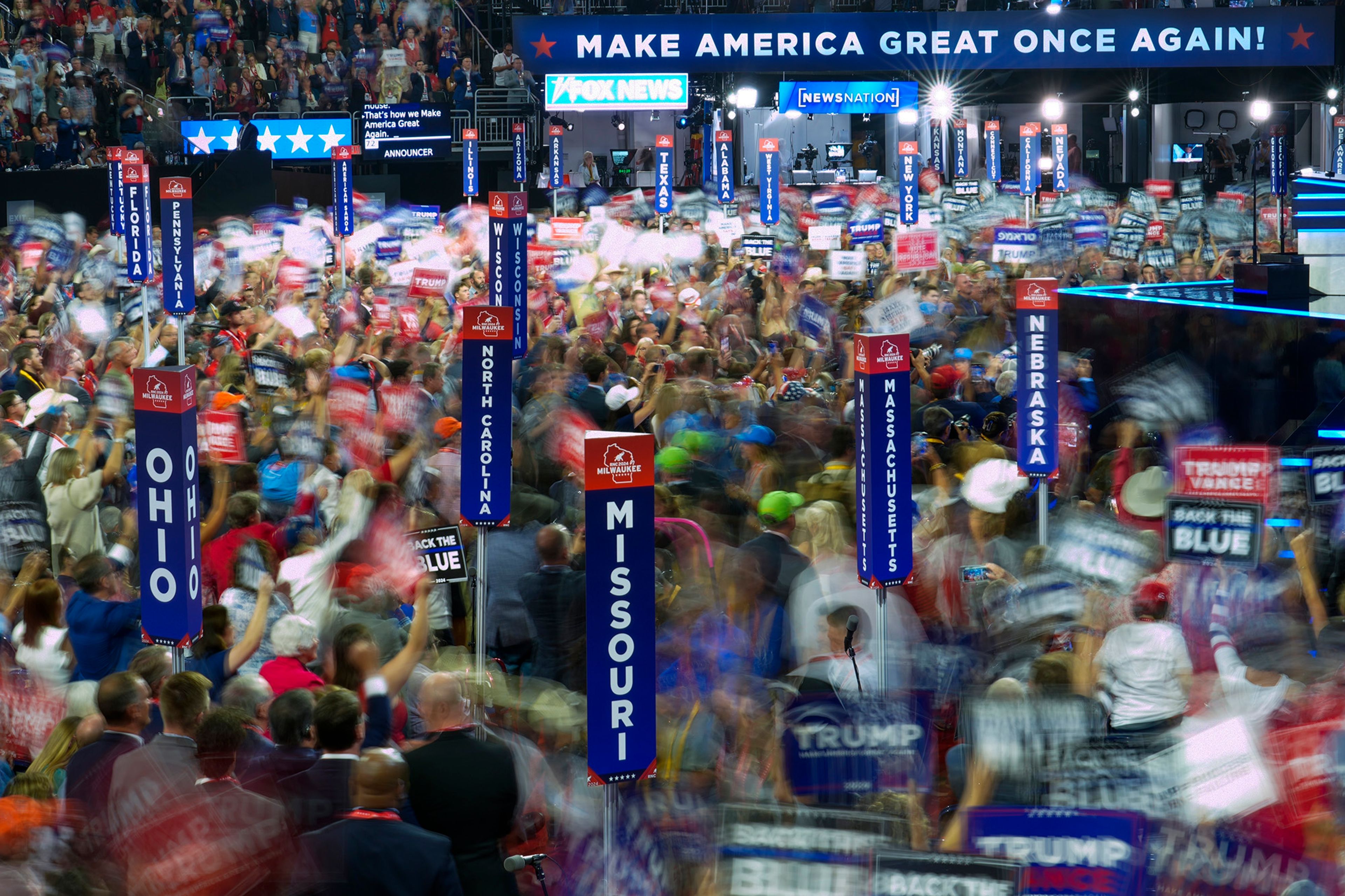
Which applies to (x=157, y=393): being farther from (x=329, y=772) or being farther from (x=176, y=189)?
(x=176, y=189)

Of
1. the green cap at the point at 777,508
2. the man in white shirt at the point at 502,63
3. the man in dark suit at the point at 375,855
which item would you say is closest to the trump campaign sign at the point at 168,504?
the man in dark suit at the point at 375,855

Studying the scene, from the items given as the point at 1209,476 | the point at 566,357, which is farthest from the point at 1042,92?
the point at 1209,476

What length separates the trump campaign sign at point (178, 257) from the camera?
452 inches

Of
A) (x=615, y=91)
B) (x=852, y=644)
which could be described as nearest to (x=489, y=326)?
(x=852, y=644)

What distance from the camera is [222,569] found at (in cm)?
704

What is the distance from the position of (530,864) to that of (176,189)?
789cm

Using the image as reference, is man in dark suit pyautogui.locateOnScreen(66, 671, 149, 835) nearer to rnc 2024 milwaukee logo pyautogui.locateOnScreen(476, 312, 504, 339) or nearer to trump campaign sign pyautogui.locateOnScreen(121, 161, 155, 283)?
rnc 2024 milwaukee logo pyautogui.locateOnScreen(476, 312, 504, 339)

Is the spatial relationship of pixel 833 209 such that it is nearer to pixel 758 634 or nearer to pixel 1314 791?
pixel 758 634

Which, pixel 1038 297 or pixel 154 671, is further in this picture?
pixel 1038 297

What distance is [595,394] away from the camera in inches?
415

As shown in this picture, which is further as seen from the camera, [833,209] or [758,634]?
[833,209]

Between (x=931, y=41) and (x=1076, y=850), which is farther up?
(x=931, y=41)

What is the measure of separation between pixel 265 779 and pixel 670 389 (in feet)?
18.2

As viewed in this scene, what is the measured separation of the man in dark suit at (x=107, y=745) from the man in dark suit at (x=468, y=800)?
0.99 metres
